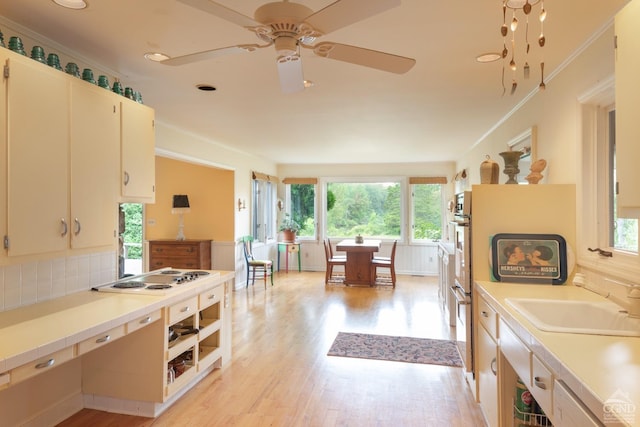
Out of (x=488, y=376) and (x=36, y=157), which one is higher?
(x=36, y=157)

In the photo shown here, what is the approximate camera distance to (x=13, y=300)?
2.09m

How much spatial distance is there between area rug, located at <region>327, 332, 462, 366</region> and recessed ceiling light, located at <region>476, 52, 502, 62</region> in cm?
251

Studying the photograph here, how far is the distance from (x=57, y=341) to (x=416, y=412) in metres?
2.16

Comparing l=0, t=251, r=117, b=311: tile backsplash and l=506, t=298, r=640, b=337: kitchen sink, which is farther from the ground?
Result: l=0, t=251, r=117, b=311: tile backsplash

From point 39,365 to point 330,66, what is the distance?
2.41m


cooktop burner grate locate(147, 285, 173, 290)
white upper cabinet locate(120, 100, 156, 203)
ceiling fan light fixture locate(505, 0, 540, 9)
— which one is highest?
ceiling fan light fixture locate(505, 0, 540, 9)

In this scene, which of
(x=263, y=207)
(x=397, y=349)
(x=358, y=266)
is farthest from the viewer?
(x=263, y=207)

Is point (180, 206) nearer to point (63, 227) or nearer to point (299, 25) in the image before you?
point (63, 227)

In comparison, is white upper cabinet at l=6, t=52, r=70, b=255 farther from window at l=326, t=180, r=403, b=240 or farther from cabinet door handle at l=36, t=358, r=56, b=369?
window at l=326, t=180, r=403, b=240

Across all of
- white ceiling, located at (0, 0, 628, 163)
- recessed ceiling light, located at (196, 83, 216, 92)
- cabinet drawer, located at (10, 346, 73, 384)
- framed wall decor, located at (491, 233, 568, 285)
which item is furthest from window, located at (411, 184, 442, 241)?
cabinet drawer, located at (10, 346, 73, 384)

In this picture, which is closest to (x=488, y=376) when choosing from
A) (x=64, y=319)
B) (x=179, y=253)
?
(x=64, y=319)

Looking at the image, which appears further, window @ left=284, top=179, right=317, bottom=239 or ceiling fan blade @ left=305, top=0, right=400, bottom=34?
window @ left=284, top=179, right=317, bottom=239

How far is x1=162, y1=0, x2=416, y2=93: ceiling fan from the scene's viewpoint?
1359 mm

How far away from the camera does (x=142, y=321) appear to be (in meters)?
2.20
